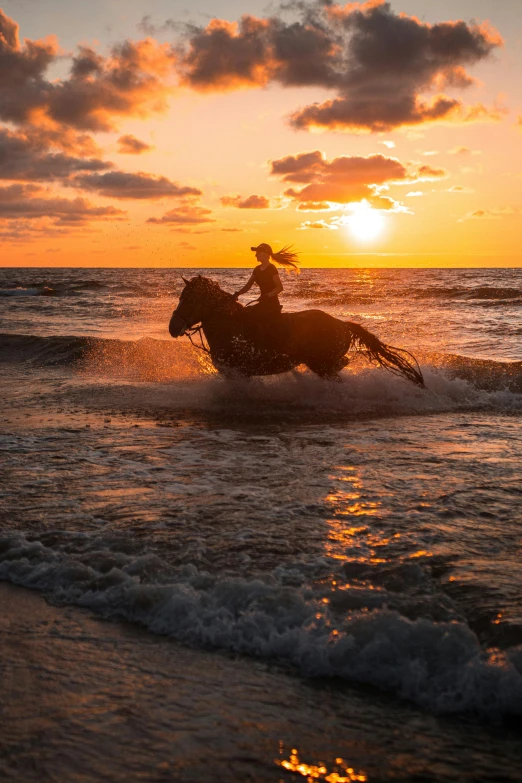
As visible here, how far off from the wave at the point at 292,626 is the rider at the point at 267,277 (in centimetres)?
683

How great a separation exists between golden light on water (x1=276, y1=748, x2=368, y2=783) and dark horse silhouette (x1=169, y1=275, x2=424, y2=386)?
9062 millimetres

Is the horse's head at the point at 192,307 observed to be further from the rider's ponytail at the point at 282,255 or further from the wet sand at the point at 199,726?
the wet sand at the point at 199,726

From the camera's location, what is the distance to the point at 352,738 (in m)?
2.99

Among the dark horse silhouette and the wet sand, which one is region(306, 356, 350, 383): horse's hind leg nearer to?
the dark horse silhouette

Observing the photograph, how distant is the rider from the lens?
1088 centimetres

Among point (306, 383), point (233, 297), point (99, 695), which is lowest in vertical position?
point (99, 695)

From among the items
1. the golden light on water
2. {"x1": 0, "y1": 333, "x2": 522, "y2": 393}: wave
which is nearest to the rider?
{"x1": 0, "y1": 333, "x2": 522, "y2": 393}: wave

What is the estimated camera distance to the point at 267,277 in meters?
11.0

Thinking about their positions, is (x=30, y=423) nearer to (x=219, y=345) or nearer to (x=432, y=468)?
(x=219, y=345)

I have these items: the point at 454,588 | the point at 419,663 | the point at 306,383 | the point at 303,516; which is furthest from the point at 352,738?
the point at 306,383

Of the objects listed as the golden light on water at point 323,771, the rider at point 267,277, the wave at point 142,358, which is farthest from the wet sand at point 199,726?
the wave at point 142,358

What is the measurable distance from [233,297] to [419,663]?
28.4 ft

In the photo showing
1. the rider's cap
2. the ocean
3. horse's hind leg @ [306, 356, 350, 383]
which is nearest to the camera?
the ocean

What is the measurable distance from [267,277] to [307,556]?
693cm
